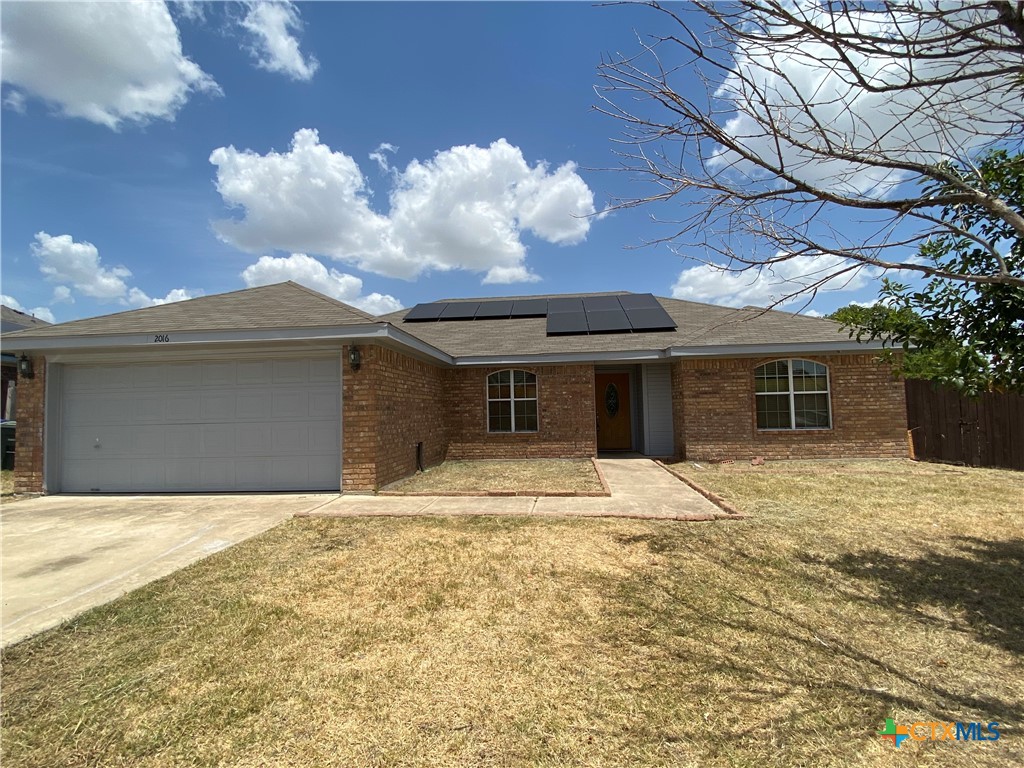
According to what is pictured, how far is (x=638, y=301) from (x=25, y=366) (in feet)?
50.2

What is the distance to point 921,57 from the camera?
2.67 meters

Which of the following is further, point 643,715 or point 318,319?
point 318,319

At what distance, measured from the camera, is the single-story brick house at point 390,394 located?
8195 mm

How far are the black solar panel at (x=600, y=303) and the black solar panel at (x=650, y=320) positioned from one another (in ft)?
2.88

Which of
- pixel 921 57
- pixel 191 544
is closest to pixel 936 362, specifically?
pixel 921 57

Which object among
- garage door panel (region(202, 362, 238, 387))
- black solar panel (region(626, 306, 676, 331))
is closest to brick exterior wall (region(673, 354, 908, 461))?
black solar panel (region(626, 306, 676, 331))

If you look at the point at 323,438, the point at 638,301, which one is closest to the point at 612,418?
the point at 638,301

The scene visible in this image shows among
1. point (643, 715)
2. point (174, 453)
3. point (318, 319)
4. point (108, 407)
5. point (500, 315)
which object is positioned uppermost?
point (500, 315)

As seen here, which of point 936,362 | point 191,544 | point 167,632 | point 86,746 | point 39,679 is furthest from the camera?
point 191,544

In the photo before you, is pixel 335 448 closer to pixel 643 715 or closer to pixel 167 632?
pixel 167 632

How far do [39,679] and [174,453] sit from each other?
645 cm

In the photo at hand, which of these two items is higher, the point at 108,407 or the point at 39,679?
the point at 108,407

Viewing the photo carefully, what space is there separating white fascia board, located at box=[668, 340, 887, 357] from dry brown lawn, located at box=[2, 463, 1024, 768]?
630 centimetres

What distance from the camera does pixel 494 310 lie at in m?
17.1
